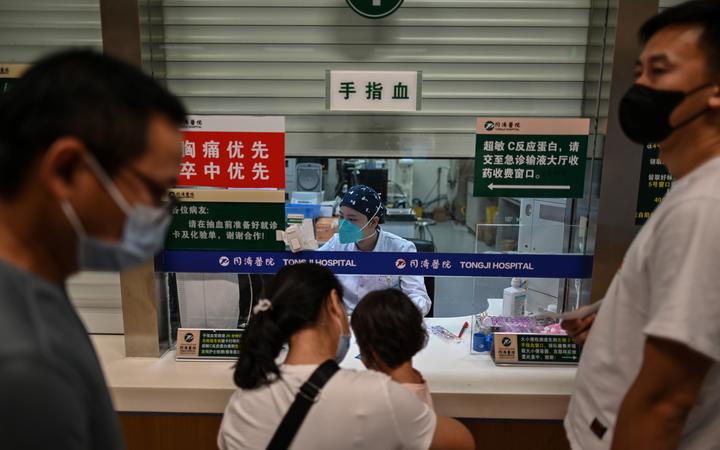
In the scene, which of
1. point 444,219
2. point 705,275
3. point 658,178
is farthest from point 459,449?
point 444,219

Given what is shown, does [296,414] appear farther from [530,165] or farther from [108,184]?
[530,165]

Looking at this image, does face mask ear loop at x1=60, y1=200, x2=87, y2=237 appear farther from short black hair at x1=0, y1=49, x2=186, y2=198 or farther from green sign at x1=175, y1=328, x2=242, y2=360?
green sign at x1=175, y1=328, x2=242, y2=360

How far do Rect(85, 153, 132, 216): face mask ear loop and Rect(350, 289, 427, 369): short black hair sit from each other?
929 mm

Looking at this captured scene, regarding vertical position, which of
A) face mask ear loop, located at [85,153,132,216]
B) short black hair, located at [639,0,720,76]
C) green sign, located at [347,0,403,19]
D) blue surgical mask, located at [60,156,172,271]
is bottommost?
blue surgical mask, located at [60,156,172,271]

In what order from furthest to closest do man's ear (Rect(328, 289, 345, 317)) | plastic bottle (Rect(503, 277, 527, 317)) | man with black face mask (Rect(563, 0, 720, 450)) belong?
plastic bottle (Rect(503, 277, 527, 317)) → man's ear (Rect(328, 289, 345, 317)) → man with black face mask (Rect(563, 0, 720, 450))

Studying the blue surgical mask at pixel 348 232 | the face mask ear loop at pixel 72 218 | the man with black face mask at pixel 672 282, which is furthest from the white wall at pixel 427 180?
the face mask ear loop at pixel 72 218

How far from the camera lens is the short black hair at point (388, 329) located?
4.92 feet

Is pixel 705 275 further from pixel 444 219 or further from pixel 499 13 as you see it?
pixel 444 219

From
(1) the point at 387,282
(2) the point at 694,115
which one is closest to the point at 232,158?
(1) the point at 387,282

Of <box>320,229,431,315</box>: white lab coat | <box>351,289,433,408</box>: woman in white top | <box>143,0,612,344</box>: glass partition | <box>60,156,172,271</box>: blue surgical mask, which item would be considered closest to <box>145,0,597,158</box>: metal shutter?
<box>143,0,612,344</box>: glass partition

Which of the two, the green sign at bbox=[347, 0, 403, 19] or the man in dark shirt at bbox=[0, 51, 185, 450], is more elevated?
the green sign at bbox=[347, 0, 403, 19]

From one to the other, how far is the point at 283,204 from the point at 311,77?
582 millimetres

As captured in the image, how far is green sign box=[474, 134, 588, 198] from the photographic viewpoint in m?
1.94

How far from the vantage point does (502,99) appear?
2.11 metres
